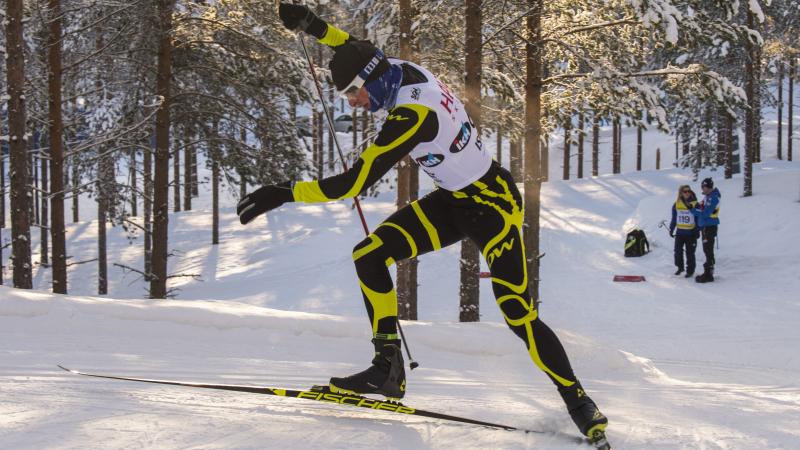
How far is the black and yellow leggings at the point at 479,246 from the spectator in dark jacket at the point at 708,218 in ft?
39.2

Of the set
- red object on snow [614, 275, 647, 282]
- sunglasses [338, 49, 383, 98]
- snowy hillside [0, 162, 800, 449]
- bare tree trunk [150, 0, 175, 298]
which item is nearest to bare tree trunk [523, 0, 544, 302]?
snowy hillside [0, 162, 800, 449]

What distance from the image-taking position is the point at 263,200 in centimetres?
344

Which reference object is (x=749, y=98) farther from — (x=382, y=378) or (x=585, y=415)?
(x=382, y=378)

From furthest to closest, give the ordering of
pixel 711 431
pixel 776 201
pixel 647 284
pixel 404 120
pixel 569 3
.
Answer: pixel 776 201, pixel 647 284, pixel 569 3, pixel 711 431, pixel 404 120

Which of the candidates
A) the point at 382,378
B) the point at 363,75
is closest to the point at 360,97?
the point at 363,75

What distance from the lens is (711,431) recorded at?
363 centimetres

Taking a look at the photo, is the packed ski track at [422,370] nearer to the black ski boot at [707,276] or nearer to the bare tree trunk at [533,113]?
the black ski boot at [707,276]

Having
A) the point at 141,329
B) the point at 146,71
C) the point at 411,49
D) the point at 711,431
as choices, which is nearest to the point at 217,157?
the point at 146,71

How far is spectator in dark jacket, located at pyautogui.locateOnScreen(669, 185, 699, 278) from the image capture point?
48.4 feet

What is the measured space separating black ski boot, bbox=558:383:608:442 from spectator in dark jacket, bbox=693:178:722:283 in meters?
12.1

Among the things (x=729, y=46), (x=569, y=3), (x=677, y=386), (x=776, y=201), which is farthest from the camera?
(x=729, y=46)

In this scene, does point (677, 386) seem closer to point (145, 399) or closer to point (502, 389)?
point (502, 389)

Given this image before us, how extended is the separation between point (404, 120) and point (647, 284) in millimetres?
13100

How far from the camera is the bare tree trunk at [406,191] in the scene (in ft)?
36.6
